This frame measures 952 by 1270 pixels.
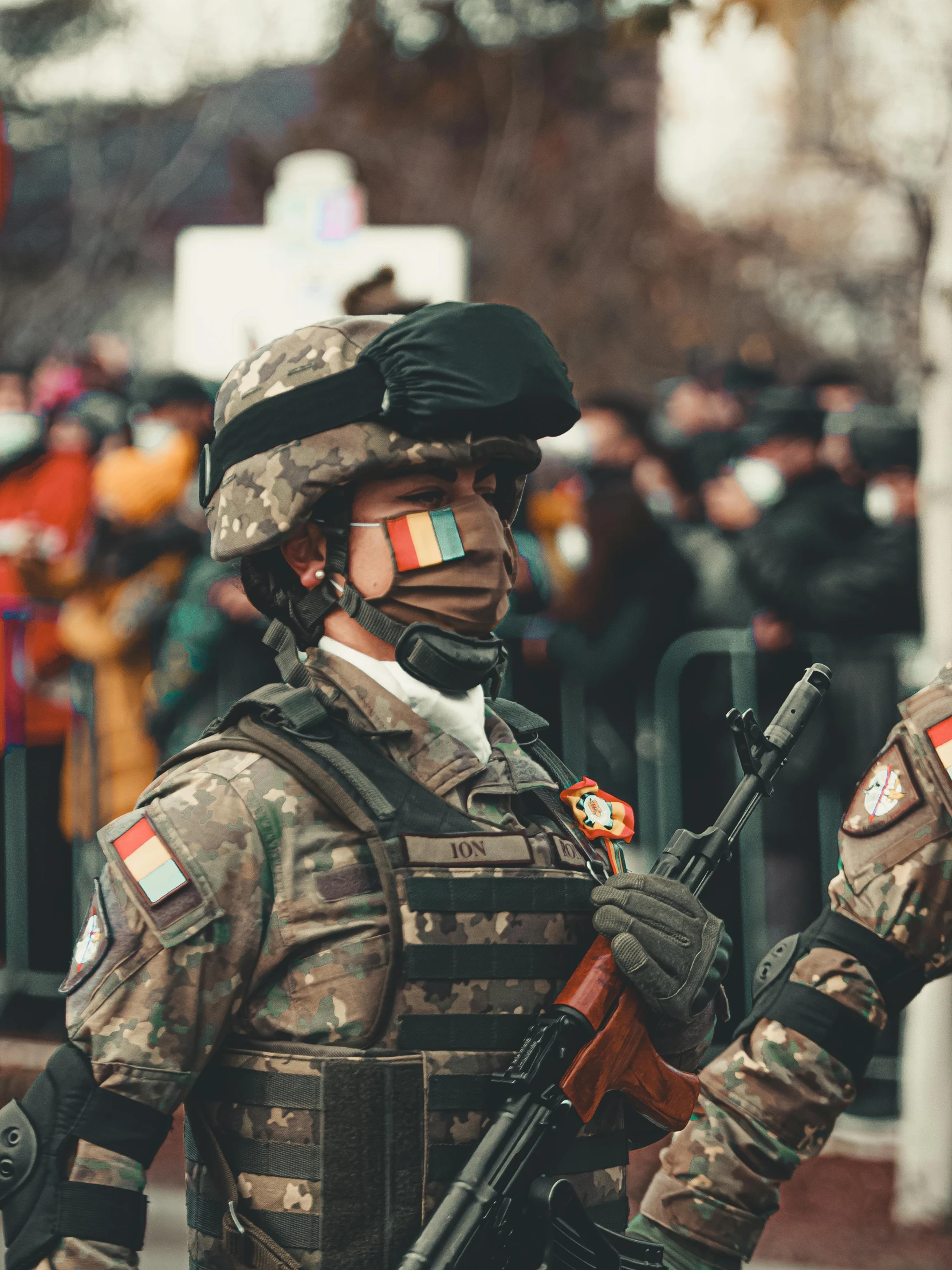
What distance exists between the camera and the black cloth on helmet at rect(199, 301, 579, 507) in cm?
258

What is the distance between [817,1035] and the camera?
3.16 m

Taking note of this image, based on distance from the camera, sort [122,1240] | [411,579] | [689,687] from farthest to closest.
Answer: [689,687]
[411,579]
[122,1240]

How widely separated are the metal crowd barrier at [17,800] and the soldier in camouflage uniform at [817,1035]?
3863mm

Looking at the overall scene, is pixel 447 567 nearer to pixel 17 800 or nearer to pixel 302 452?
pixel 302 452

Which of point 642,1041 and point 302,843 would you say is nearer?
point 302,843

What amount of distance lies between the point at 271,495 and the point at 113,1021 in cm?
85

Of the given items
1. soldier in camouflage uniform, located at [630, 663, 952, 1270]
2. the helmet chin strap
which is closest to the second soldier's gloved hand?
soldier in camouflage uniform, located at [630, 663, 952, 1270]

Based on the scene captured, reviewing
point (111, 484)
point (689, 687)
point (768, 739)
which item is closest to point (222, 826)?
point (768, 739)

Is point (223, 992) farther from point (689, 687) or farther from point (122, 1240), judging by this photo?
point (689, 687)

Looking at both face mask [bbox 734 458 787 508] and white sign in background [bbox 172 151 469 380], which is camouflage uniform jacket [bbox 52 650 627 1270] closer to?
face mask [bbox 734 458 787 508]

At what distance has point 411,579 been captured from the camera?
265cm

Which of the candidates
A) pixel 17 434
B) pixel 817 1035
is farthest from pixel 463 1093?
pixel 17 434

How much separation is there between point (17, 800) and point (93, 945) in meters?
4.46

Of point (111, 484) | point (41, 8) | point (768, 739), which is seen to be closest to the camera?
point (768, 739)
